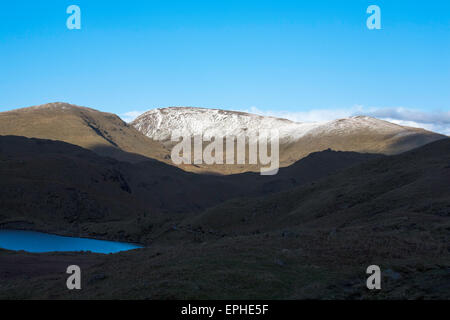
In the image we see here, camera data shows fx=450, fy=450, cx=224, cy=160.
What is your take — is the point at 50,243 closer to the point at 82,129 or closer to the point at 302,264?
the point at 302,264

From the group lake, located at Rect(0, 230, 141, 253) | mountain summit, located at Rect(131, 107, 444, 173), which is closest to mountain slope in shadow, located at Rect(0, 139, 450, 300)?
lake, located at Rect(0, 230, 141, 253)

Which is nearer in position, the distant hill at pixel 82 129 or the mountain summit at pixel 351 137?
the distant hill at pixel 82 129

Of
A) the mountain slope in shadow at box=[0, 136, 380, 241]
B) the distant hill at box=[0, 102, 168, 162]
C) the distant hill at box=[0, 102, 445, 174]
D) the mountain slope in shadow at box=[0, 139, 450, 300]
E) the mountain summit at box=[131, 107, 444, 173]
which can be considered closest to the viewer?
the mountain slope in shadow at box=[0, 139, 450, 300]

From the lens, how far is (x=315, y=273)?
15.6 meters

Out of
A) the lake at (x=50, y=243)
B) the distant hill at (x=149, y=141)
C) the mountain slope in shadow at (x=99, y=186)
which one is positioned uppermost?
the distant hill at (x=149, y=141)

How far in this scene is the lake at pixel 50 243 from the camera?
42.4 m

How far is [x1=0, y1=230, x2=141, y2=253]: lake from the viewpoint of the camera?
4244 cm

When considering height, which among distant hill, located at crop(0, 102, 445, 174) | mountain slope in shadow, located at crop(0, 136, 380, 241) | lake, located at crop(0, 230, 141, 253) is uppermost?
distant hill, located at crop(0, 102, 445, 174)

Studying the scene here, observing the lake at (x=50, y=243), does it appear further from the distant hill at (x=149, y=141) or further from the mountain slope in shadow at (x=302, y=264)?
the distant hill at (x=149, y=141)

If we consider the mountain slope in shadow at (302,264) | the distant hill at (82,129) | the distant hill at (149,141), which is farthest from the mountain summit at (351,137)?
the mountain slope in shadow at (302,264)

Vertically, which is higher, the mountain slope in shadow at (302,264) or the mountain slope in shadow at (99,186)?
the mountain slope in shadow at (99,186)

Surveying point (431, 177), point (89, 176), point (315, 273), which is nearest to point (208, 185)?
point (89, 176)

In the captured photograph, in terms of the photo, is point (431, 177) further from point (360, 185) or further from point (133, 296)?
point (133, 296)

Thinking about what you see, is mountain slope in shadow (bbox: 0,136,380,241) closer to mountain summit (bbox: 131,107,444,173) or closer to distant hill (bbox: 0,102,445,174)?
distant hill (bbox: 0,102,445,174)
